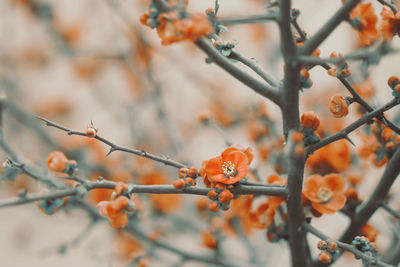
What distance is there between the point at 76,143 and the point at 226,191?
41.3 inches

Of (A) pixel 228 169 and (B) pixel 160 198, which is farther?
(B) pixel 160 198

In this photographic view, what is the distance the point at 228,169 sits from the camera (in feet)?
1.68

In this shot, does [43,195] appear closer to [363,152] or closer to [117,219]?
[117,219]

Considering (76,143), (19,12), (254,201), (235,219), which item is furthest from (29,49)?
(254,201)

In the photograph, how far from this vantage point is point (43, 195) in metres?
0.47

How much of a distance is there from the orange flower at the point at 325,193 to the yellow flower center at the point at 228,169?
0.13 m

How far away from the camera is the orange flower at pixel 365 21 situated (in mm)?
495

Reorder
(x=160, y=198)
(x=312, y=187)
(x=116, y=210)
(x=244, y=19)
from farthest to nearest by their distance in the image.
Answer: (x=160, y=198) < (x=312, y=187) < (x=116, y=210) < (x=244, y=19)

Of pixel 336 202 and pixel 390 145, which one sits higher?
pixel 390 145

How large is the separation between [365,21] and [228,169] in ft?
0.90

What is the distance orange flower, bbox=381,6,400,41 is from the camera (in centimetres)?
52

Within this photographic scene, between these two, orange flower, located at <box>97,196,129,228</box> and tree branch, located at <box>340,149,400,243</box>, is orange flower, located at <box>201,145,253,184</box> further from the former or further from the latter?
tree branch, located at <box>340,149,400,243</box>

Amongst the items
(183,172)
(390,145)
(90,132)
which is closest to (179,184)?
(183,172)

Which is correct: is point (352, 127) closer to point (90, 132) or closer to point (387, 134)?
point (387, 134)
